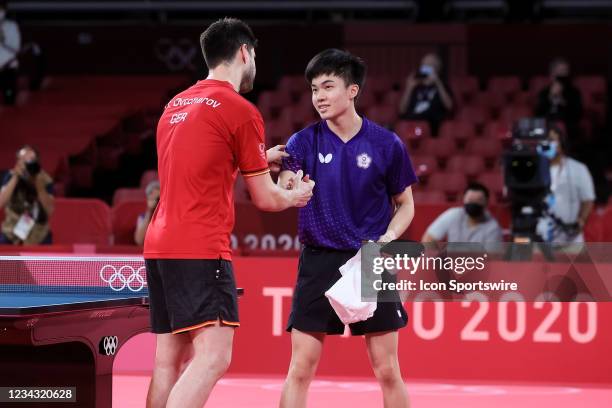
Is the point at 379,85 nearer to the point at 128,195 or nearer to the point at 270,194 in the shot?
the point at 128,195

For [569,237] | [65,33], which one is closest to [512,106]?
[569,237]

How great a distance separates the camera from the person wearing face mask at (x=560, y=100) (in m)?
12.7

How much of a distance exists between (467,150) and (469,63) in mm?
4246

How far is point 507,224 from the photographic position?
33.4 ft

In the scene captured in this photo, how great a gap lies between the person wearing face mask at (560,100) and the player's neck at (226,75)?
27.6 feet

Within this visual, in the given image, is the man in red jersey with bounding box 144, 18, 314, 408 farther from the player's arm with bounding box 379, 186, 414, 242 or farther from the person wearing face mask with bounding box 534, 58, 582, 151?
the person wearing face mask with bounding box 534, 58, 582, 151

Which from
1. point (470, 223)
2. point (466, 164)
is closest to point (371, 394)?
point (470, 223)

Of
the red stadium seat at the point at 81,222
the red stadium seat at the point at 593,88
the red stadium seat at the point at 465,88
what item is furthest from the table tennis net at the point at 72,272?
the red stadium seat at the point at 593,88

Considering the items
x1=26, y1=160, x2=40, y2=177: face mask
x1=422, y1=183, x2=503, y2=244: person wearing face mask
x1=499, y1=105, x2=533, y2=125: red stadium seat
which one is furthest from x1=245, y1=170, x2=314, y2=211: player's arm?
x1=499, y1=105, x2=533, y2=125: red stadium seat

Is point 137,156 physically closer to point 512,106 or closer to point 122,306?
point 512,106

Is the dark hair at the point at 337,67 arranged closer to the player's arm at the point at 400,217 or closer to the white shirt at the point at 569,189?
the player's arm at the point at 400,217

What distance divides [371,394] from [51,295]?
2947mm

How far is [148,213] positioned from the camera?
987cm

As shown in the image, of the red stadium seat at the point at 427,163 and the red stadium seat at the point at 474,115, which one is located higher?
the red stadium seat at the point at 474,115
